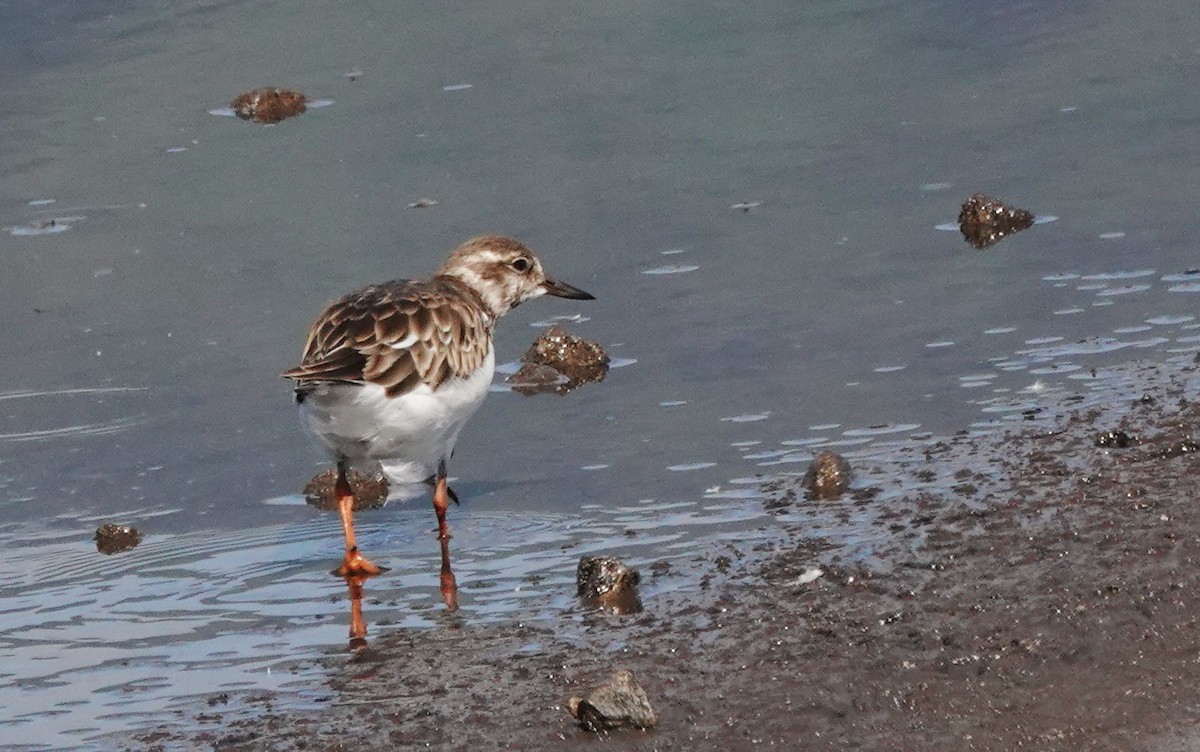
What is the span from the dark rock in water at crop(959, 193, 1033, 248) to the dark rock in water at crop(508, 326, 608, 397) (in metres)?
2.04

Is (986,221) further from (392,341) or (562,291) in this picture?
(392,341)

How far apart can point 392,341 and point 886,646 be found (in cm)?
240

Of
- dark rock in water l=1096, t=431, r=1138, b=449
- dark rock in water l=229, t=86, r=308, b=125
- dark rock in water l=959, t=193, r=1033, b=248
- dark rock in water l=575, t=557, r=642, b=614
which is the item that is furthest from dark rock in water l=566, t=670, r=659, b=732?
dark rock in water l=229, t=86, r=308, b=125

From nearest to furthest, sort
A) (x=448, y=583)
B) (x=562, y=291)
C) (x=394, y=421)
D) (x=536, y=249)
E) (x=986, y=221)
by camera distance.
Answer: (x=448, y=583), (x=394, y=421), (x=562, y=291), (x=986, y=221), (x=536, y=249)

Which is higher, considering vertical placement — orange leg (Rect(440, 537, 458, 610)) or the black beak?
the black beak

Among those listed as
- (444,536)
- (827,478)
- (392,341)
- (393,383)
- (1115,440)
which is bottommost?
(444,536)

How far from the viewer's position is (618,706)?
4.60 meters

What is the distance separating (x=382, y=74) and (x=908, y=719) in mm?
8184

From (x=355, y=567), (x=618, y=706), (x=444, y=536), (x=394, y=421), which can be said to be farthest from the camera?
(x=394, y=421)

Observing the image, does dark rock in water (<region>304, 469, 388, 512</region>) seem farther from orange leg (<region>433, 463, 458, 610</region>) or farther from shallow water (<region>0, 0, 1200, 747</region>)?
orange leg (<region>433, 463, 458, 610</region>)

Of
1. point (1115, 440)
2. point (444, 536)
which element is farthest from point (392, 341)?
point (1115, 440)

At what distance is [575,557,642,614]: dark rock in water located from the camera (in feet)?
18.6

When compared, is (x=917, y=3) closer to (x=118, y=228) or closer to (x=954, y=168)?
(x=954, y=168)

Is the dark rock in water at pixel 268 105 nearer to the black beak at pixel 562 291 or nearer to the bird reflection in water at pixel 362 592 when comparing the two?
the black beak at pixel 562 291
